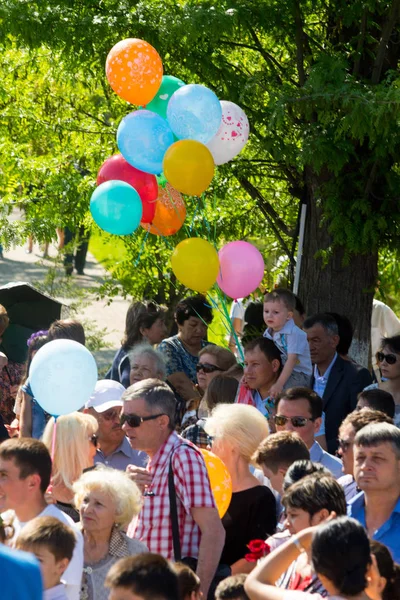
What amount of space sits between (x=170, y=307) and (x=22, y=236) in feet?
7.25

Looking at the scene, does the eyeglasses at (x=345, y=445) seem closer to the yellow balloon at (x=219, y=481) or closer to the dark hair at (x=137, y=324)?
the yellow balloon at (x=219, y=481)

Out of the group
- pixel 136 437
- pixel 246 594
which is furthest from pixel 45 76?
pixel 246 594

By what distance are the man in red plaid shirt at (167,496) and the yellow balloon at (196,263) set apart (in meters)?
2.24

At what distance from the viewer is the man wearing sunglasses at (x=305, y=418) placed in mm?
5902

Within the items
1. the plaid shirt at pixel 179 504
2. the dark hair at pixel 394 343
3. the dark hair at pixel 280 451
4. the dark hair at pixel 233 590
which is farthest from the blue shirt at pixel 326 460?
the dark hair at pixel 233 590

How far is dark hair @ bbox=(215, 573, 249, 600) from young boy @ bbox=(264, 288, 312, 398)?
112 inches

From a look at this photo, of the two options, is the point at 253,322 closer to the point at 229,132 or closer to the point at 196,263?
the point at 196,263

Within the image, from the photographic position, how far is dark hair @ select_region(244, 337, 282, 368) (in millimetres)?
6992

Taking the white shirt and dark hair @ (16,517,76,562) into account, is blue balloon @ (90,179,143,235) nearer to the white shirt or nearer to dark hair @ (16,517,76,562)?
the white shirt

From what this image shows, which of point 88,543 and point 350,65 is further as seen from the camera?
point 350,65

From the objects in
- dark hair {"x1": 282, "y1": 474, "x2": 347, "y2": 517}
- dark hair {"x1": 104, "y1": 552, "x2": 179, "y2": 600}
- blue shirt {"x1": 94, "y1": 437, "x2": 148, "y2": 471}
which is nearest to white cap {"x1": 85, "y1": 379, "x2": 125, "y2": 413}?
blue shirt {"x1": 94, "y1": 437, "x2": 148, "y2": 471}

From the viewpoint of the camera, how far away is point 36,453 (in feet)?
16.3

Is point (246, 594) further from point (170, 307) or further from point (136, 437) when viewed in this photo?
point (170, 307)

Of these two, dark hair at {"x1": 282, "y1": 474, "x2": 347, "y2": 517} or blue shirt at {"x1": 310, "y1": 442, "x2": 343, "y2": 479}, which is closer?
dark hair at {"x1": 282, "y1": 474, "x2": 347, "y2": 517}
